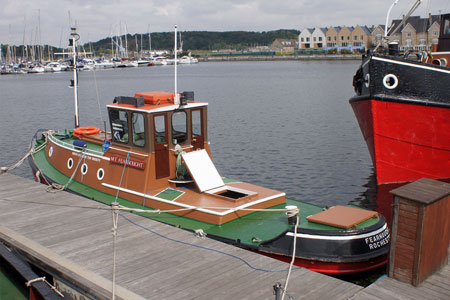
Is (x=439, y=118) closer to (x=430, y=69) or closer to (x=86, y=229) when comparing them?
(x=430, y=69)

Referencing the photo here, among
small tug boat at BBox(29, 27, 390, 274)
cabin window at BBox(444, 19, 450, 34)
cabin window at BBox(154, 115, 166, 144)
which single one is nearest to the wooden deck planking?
small tug boat at BBox(29, 27, 390, 274)

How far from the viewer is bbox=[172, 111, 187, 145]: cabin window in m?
11.2

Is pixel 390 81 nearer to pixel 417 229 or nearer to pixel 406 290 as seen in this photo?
pixel 417 229

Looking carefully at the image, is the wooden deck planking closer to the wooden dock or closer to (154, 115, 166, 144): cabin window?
the wooden dock

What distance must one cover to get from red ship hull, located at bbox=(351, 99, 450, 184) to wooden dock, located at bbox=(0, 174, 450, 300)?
984 cm

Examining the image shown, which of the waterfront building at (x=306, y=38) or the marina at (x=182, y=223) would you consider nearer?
the marina at (x=182, y=223)

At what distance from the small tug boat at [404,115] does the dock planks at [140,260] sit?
9810 millimetres

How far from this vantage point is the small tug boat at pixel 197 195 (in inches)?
352

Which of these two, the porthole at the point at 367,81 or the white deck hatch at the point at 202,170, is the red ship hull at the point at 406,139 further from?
the white deck hatch at the point at 202,170

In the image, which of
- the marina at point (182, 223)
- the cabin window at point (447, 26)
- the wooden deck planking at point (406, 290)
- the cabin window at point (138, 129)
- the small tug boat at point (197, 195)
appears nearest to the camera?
the wooden deck planking at point (406, 290)

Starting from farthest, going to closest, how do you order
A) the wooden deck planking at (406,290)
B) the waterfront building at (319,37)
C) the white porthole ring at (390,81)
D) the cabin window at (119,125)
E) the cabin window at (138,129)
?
the waterfront building at (319,37)
the white porthole ring at (390,81)
the cabin window at (119,125)
the cabin window at (138,129)
the wooden deck planking at (406,290)

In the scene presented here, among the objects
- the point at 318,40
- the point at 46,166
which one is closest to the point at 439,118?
the point at 46,166

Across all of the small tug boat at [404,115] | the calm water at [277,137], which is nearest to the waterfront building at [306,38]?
the calm water at [277,137]

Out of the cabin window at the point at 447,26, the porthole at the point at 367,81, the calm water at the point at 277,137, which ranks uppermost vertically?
the cabin window at the point at 447,26
